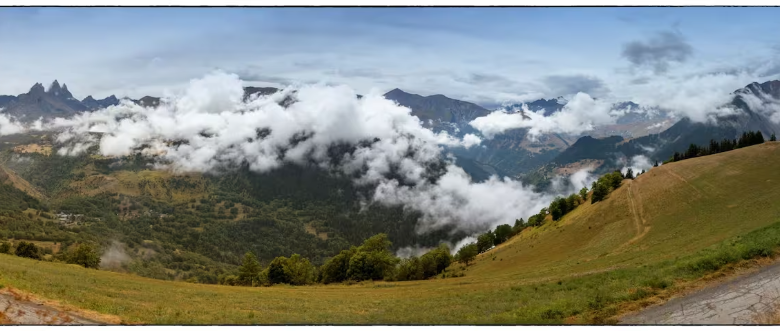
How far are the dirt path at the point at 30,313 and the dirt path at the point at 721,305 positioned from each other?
989 inches

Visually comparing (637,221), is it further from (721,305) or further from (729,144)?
(729,144)

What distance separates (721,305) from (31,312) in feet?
102

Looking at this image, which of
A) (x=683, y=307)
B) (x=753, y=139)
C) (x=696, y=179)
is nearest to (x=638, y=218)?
(x=696, y=179)

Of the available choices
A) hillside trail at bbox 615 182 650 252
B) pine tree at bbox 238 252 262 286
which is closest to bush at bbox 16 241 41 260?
pine tree at bbox 238 252 262 286

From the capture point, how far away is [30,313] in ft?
58.1

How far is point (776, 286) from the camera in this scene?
18141mm

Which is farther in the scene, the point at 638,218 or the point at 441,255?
the point at 441,255

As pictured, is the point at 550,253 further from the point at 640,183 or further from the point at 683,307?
the point at 683,307

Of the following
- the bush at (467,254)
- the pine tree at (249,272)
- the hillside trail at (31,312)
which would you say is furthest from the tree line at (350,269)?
the hillside trail at (31,312)

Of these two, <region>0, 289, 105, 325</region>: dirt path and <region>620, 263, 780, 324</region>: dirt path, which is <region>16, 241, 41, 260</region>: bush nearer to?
<region>0, 289, 105, 325</region>: dirt path

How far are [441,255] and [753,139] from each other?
7182cm

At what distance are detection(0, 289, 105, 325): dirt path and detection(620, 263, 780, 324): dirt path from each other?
2511 cm

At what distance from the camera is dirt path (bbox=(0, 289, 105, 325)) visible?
17266 mm

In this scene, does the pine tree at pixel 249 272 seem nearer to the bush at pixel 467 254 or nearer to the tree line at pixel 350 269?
the tree line at pixel 350 269
